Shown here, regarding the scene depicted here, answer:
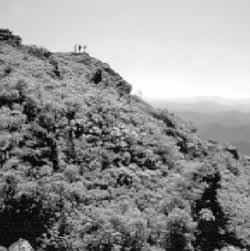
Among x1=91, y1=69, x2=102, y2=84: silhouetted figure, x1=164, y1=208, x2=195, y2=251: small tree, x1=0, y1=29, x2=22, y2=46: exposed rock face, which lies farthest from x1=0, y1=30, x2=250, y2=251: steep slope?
x1=0, y1=29, x2=22, y2=46: exposed rock face

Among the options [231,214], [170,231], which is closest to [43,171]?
[170,231]

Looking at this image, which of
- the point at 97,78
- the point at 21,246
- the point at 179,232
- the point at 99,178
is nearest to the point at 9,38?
the point at 97,78

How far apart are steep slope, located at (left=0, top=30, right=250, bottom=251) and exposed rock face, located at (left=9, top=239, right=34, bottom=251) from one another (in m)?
0.76

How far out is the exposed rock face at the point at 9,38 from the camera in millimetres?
35516

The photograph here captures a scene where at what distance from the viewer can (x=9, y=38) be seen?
120 feet

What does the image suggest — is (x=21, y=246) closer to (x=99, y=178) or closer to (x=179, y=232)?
(x=99, y=178)

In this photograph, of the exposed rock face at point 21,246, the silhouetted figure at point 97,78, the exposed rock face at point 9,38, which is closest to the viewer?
the exposed rock face at point 21,246

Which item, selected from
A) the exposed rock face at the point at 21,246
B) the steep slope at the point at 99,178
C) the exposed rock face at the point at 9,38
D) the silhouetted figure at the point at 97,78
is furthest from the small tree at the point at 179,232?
the exposed rock face at the point at 9,38

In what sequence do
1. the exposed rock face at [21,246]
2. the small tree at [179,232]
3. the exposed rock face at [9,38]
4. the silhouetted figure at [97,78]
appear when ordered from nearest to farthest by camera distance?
the exposed rock face at [21,246] → the small tree at [179,232] → the silhouetted figure at [97,78] → the exposed rock face at [9,38]

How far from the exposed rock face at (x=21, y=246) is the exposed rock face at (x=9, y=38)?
2929 cm

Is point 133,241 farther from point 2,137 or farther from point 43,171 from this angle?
point 2,137

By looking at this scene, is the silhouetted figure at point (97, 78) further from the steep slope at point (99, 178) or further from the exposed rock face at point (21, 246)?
the exposed rock face at point (21, 246)

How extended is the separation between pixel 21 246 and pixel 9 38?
31.4 meters

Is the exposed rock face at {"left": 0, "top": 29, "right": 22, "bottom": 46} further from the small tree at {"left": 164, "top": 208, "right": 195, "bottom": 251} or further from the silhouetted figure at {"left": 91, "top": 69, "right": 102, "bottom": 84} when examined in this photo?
the small tree at {"left": 164, "top": 208, "right": 195, "bottom": 251}
